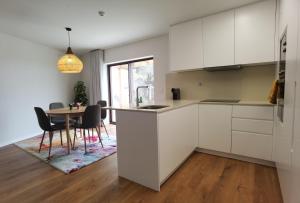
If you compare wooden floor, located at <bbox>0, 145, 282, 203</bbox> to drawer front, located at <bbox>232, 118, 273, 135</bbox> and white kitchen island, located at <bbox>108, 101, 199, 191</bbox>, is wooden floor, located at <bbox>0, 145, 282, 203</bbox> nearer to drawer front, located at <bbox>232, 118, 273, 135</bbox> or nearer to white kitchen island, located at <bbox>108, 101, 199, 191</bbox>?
white kitchen island, located at <bbox>108, 101, 199, 191</bbox>

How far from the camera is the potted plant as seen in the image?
17.0ft

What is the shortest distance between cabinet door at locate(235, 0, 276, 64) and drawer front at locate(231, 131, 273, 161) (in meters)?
1.09

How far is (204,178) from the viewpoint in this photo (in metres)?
2.04

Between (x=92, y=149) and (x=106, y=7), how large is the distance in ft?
8.25

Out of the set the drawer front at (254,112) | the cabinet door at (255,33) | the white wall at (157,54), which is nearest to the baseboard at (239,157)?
the drawer front at (254,112)

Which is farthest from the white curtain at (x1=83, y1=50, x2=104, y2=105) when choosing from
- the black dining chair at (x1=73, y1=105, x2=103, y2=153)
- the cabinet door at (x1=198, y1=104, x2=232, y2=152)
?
the cabinet door at (x1=198, y1=104, x2=232, y2=152)

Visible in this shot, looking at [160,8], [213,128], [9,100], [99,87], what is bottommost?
[213,128]

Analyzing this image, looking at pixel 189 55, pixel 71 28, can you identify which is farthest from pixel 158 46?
pixel 71 28

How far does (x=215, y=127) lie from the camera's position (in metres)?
2.62

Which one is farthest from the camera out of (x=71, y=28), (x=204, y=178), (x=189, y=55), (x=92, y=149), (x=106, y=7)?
(x=71, y=28)

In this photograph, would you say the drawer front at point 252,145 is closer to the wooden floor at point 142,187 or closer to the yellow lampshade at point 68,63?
the wooden floor at point 142,187

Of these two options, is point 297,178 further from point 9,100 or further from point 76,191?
point 9,100

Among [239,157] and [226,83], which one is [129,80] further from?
[239,157]

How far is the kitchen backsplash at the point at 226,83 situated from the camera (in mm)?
2625
